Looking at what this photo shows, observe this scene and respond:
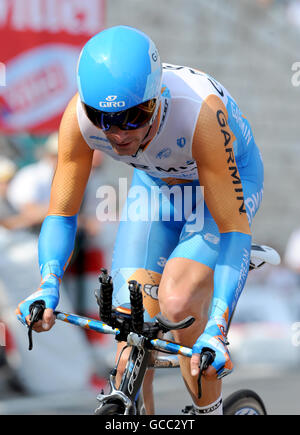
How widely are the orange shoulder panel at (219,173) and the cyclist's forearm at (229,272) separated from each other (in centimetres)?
5

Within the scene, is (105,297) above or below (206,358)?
above

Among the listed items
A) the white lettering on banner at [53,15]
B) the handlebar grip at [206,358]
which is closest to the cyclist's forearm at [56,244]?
the handlebar grip at [206,358]

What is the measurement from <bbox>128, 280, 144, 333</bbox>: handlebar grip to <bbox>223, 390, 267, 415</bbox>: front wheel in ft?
3.98

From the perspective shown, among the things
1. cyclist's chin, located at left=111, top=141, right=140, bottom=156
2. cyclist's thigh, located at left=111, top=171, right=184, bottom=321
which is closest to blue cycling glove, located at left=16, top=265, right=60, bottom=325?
cyclist's thigh, located at left=111, top=171, right=184, bottom=321

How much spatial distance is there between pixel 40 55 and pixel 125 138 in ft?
14.4

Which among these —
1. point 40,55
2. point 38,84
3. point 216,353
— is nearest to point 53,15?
point 40,55

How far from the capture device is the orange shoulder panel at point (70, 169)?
12.4 feet

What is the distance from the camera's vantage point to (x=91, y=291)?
730cm

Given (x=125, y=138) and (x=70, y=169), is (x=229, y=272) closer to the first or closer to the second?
(x=125, y=138)

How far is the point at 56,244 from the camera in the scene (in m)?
3.74

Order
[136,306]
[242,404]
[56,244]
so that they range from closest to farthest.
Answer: [136,306]
[56,244]
[242,404]

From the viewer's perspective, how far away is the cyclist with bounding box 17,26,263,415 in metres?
3.22
